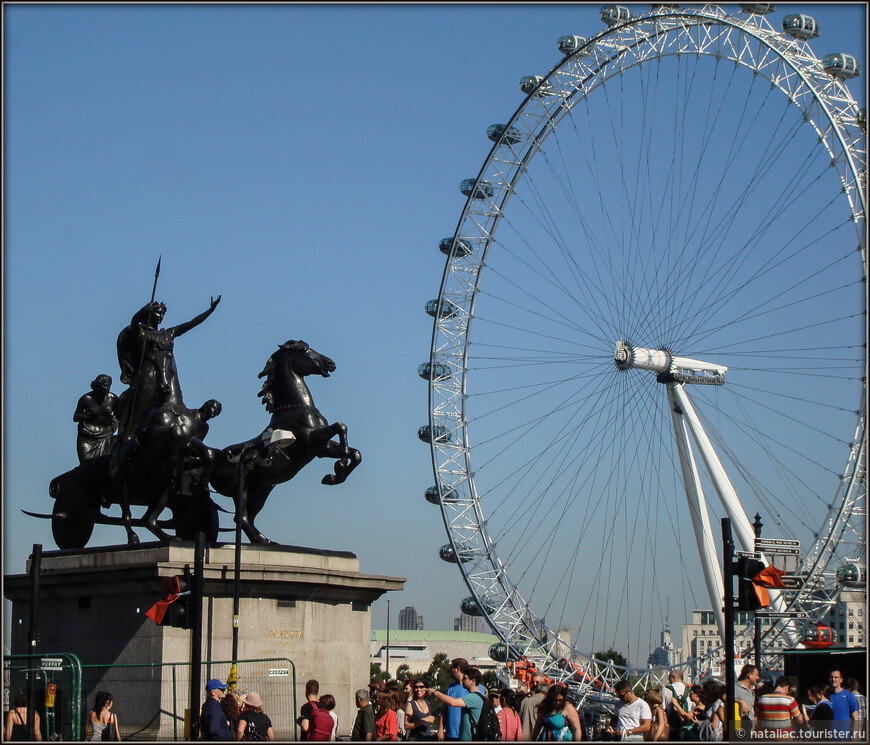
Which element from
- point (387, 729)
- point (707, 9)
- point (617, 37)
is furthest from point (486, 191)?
point (387, 729)

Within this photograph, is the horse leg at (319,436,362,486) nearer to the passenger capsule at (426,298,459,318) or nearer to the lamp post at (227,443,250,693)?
the lamp post at (227,443,250,693)

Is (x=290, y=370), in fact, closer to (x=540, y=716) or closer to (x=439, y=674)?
(x=540, y=716)

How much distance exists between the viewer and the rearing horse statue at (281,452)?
69.1ft

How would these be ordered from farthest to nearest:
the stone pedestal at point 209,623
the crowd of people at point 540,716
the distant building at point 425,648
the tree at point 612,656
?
the distant building at point 425,648
the tree at point 612,656
the stone pedestal at point 209,623
the crowd of people at point 540,716

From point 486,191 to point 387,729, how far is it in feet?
112

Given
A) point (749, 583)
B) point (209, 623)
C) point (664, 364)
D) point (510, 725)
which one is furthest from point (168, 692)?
point (664, 364)

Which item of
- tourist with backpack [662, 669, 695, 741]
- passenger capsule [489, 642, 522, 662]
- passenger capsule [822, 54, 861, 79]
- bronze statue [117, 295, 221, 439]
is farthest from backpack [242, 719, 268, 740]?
passenger capsule [489, 642, 522, 662]

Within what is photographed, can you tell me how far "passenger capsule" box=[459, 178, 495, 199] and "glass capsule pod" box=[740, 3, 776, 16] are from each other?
12.6m

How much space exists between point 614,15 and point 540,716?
3087 centimetres

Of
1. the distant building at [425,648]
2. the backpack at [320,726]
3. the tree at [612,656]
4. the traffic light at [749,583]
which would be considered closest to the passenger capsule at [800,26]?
the traffic light at [749,583]

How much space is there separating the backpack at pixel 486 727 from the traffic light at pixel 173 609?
4.00m

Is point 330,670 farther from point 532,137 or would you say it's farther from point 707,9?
point 532,137

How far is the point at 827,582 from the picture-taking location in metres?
38.5

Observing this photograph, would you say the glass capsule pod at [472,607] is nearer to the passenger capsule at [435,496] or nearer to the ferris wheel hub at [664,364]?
the passenger capsule at [435,496]
